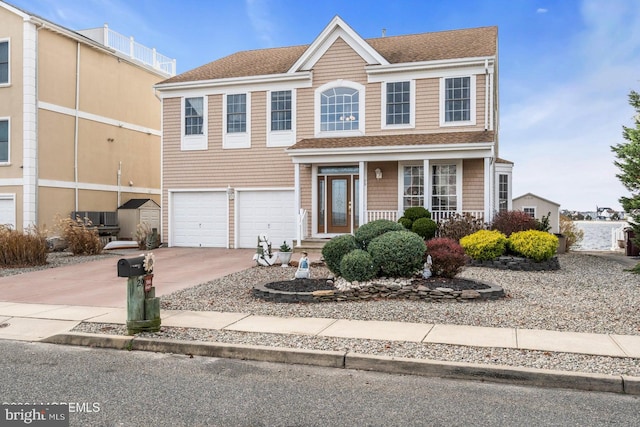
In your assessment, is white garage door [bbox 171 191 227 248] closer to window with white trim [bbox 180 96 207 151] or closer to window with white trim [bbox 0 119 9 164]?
window with white trim [bbox 180 96 207 151]

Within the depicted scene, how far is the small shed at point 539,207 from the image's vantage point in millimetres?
22297

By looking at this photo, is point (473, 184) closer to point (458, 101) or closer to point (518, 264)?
point (458, 101)

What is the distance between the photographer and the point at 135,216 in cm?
2269

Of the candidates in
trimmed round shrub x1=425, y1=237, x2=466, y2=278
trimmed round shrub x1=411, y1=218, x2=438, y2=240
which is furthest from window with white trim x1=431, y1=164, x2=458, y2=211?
trimmed round shrub x1=425, y1=237, x2=466, y2=278

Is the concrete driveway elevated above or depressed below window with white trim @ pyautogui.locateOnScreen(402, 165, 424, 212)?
below

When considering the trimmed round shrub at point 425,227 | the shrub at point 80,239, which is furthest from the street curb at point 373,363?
the shrub at point 80,239

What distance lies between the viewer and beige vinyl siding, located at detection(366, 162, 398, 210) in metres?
18.2

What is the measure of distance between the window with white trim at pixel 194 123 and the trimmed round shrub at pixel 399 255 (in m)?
12.5

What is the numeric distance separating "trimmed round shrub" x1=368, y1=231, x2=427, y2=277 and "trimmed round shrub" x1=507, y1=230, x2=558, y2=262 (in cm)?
486

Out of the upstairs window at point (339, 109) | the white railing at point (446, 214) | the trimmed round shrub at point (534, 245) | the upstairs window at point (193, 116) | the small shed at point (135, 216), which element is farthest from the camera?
the small shed at point (135, 216)

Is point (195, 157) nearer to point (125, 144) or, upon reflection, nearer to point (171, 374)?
point (125, 144)

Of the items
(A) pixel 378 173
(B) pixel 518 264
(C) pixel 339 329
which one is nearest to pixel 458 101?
(A) pixel 378 173

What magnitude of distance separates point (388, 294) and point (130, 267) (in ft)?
14.8

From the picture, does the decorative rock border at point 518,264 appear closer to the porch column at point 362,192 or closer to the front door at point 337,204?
the porch column at point 362,192
